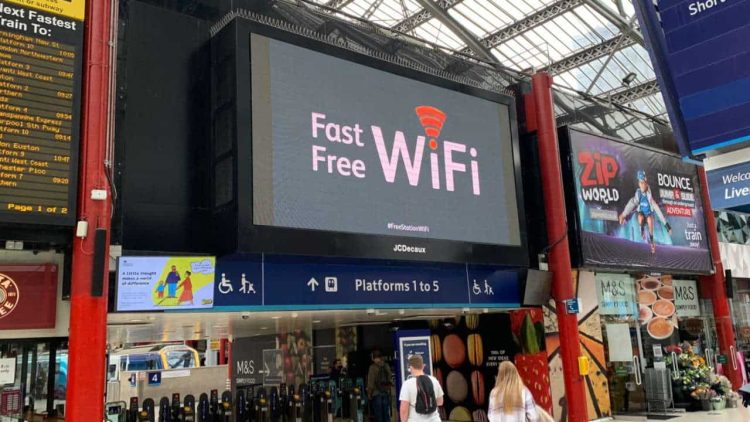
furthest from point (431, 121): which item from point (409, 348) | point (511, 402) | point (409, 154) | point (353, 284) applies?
point (511, 402)

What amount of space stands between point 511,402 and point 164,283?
490 cm

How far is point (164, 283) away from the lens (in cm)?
852

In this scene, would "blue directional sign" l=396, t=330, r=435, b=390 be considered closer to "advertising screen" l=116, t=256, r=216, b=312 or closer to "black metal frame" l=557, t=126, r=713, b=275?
"black metal frame" l=557, t=126, r=713, b=275

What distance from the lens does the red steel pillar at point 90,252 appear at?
24.5 feet

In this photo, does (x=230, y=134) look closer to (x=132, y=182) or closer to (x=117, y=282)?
(x=132, y=182)

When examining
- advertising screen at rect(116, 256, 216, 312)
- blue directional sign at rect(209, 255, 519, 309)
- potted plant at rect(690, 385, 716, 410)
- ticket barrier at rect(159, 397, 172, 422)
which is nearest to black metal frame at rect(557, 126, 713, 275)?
blue directional sign at rect(209, 255, 519, 309)

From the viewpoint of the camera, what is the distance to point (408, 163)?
1109 cm

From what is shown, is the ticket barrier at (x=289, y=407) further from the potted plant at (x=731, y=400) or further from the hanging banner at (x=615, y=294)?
the potted plant at (x=731, y=400)

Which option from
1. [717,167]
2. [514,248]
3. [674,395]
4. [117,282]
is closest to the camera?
[717,167]

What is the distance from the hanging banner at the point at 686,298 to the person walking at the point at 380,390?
8.78 metres

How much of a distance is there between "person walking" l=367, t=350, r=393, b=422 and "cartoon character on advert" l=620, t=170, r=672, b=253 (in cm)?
694

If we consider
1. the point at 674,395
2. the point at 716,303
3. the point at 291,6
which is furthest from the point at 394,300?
the point at 716,303

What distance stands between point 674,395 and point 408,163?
10.2 m

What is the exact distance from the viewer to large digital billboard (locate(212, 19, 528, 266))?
9148 millimetres
